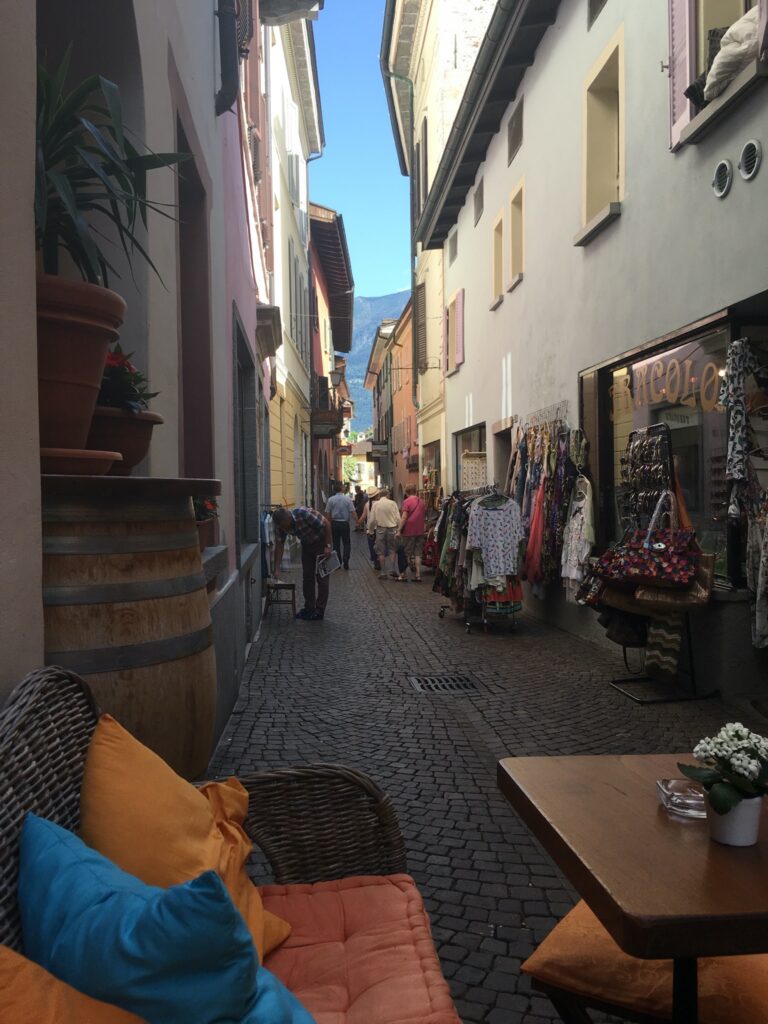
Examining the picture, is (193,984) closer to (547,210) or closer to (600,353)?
(600,353)

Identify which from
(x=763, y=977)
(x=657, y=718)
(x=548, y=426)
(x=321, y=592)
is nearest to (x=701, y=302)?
(x=657, y=718)

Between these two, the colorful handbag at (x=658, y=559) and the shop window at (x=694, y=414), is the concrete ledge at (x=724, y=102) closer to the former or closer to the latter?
the shop window at (x=694, y=414)

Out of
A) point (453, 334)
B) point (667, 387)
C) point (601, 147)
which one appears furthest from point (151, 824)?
point (453, 334)

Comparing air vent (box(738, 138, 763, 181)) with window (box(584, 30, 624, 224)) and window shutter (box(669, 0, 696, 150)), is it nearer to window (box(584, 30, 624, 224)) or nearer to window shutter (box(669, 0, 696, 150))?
window shutter (box(669, 0, 696, 150))

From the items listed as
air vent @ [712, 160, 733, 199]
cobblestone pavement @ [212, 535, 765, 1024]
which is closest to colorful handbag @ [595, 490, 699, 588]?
cobblestone pavement @ [212, 535, 765, 1024]

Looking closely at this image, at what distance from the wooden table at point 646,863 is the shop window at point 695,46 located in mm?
4612

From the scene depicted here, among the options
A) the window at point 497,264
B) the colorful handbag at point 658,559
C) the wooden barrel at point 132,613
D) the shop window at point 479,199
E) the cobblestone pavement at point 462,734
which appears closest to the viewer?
the wooden barrel at point 132,613

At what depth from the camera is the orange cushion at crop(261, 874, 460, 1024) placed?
1424 mm

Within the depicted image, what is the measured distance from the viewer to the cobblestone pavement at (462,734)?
8.57 feet

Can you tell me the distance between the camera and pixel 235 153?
7.50 metres

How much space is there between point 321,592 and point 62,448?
6872 mm

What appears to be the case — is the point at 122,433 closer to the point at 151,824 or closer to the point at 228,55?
the point at 151,824

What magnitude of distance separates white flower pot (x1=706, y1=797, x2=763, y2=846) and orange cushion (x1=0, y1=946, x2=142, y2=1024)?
4.03ft

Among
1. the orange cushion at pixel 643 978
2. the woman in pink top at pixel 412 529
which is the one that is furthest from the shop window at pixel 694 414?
the woman in pink top at pixel 412 529
